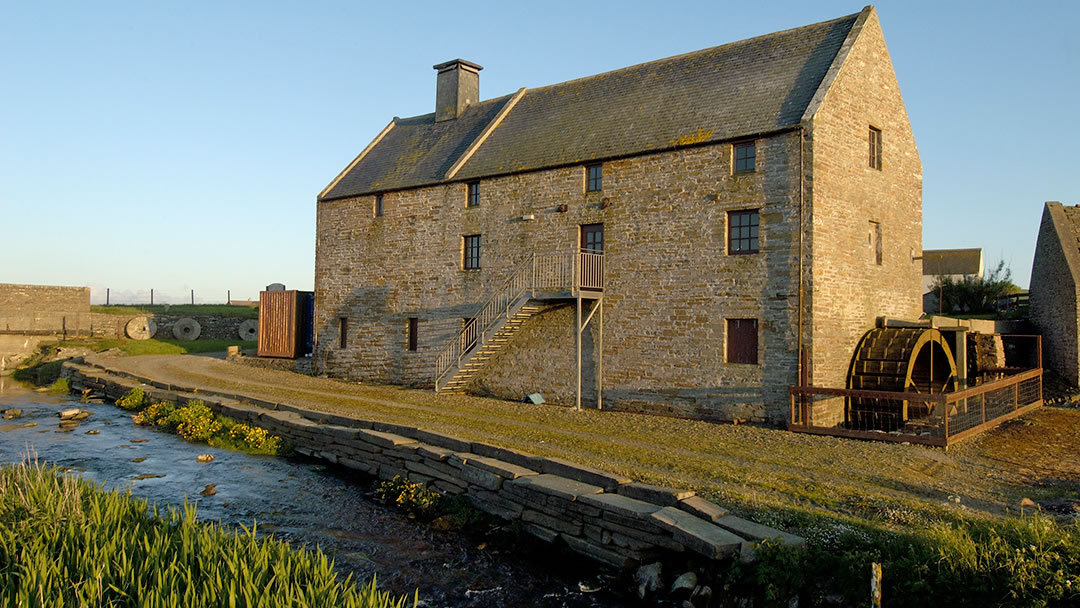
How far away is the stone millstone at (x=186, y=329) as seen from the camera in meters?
38.0

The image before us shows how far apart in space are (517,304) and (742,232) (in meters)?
6.28

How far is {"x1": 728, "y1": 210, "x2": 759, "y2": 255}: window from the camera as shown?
17.0m

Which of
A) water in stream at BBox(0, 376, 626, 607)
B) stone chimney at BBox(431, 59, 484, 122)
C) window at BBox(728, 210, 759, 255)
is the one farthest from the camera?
stone chimney at BBox(431, 59, 484, 122)

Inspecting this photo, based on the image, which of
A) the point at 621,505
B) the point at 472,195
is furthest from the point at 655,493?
the point at 472,195

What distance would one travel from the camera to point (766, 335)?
16.4 meters

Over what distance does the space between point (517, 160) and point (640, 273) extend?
226 inches

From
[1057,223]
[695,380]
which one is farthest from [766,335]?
[1057,223]

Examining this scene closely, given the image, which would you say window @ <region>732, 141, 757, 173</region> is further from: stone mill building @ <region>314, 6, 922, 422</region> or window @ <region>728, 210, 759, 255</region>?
window @ <region>728, 210, 759, 255</region>

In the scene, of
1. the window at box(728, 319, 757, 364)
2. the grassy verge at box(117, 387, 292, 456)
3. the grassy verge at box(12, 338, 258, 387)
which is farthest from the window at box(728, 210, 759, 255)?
the grassy verge at box(12, 338, 258, 387)

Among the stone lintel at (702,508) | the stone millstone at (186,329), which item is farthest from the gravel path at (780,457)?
the stone millstone at (186,329)

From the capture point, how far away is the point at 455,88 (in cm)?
2711

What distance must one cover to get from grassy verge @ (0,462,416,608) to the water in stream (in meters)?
2.56

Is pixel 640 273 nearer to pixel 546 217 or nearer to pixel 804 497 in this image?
pixel 546 217

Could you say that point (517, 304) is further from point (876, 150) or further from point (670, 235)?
point (876, 150)
